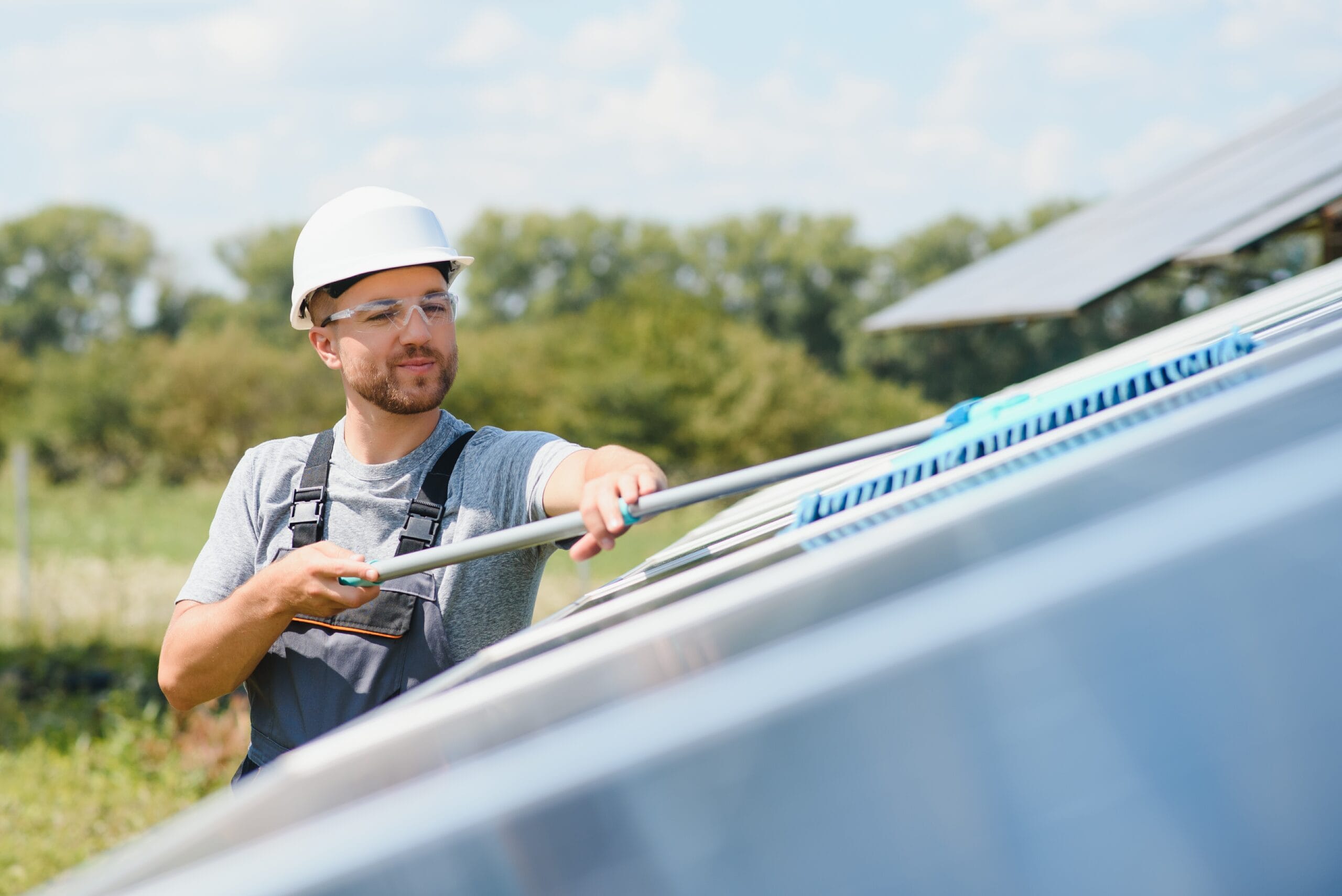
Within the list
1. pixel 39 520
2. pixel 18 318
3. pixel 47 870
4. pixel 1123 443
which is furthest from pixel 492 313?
pixel 1123 443

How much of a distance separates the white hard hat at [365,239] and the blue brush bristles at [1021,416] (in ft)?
3.17

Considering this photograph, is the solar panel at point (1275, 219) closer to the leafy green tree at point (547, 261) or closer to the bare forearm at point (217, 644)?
the bare forearm at point (217, 644)

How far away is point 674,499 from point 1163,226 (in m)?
6.78

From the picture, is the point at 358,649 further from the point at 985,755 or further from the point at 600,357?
the point at 600,357

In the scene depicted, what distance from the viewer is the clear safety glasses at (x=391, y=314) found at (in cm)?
226

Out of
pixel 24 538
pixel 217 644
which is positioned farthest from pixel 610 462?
pixel 24 538

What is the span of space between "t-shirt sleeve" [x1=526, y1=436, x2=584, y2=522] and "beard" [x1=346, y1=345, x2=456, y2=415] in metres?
0.25

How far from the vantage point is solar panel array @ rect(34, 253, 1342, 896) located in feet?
2.39

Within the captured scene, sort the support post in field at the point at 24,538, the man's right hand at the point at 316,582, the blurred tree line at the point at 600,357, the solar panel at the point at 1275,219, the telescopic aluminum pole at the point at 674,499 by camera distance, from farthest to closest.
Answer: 1. the blurred tree line at the point at 600,357
2. the support post in field at the point at 24,538
3. the solar panel at the point at 1275,219
4. the man's right hand at the point at 316,582
5. the telescopic aluminum pole at the point at 674,499

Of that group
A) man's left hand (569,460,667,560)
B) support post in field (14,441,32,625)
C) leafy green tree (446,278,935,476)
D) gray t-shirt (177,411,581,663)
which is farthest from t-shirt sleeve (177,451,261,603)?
leafy green tree (446,278,935,476)

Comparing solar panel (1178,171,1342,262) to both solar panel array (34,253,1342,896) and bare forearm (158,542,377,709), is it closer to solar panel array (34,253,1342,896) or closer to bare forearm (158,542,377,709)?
bare forearm (158,542,377,709)

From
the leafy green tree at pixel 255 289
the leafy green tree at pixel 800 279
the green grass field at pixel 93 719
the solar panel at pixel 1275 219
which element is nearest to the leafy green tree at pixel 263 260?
the leafy green tree at pixel 255 289

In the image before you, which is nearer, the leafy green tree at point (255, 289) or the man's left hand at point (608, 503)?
the man's left hand at point (608, 503)

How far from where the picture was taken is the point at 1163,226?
7543 millimetres
